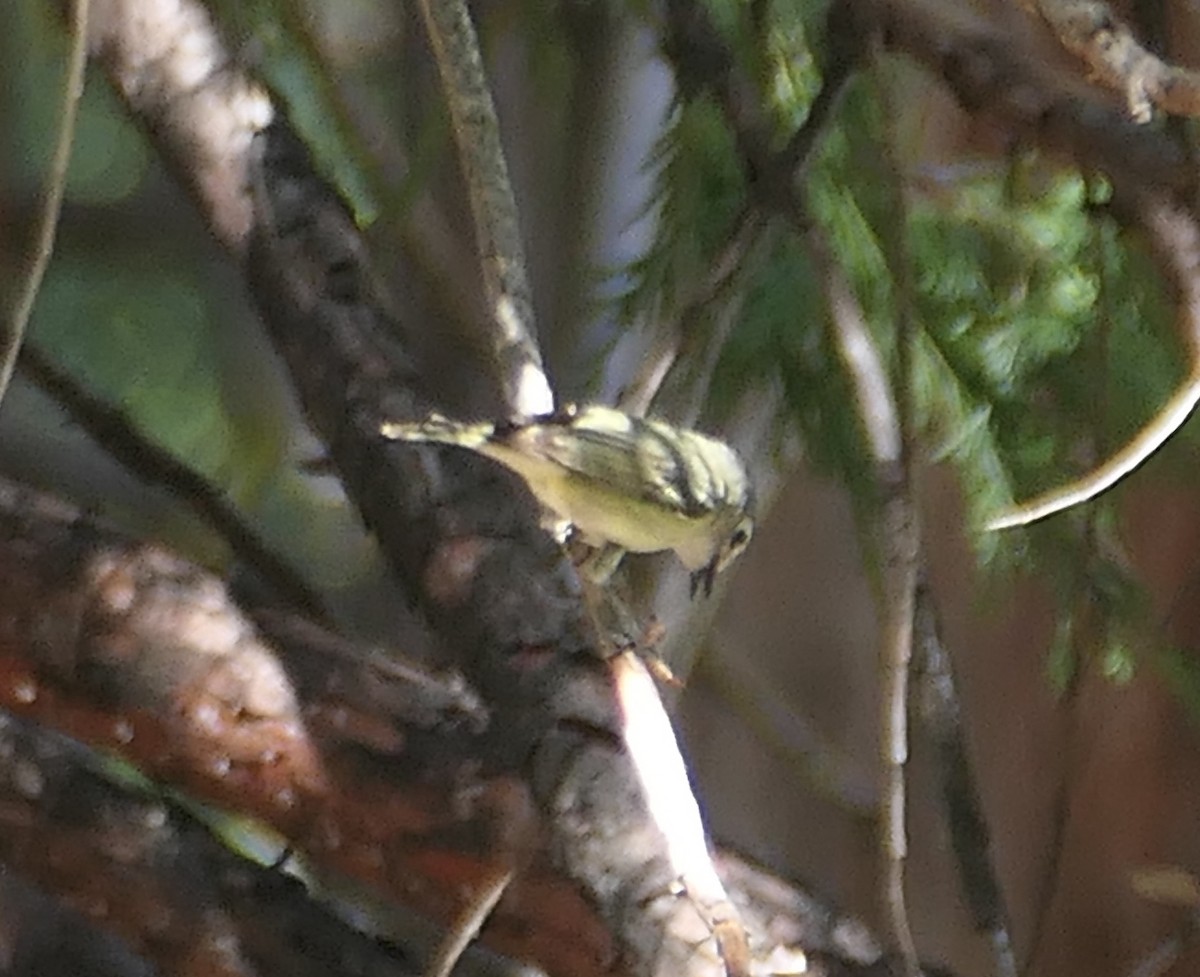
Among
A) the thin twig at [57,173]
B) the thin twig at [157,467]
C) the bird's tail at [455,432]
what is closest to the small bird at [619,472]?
the bird's tail at [455,432]

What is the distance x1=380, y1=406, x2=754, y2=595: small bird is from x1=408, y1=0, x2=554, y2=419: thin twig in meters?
0.02

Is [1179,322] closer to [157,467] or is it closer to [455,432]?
[455,432]

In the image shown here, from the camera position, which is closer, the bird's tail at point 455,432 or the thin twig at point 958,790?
the bird's tail at point 455,432

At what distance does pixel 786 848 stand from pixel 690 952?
2.99 ft

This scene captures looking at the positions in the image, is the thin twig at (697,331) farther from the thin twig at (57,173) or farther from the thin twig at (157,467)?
the thin twig at (157,467)

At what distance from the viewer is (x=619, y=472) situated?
440mm

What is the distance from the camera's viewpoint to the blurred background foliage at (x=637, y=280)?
2.01 ft

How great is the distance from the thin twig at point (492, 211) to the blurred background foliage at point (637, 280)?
0.07 meters

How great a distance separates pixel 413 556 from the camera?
581 millimetres

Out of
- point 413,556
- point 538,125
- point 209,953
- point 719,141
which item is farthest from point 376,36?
point 209,953

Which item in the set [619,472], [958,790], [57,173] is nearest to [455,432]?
[619,472]

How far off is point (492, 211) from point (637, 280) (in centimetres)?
27

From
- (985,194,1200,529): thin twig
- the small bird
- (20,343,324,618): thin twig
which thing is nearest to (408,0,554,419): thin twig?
the small bird

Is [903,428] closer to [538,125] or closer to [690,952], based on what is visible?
[690,952]
